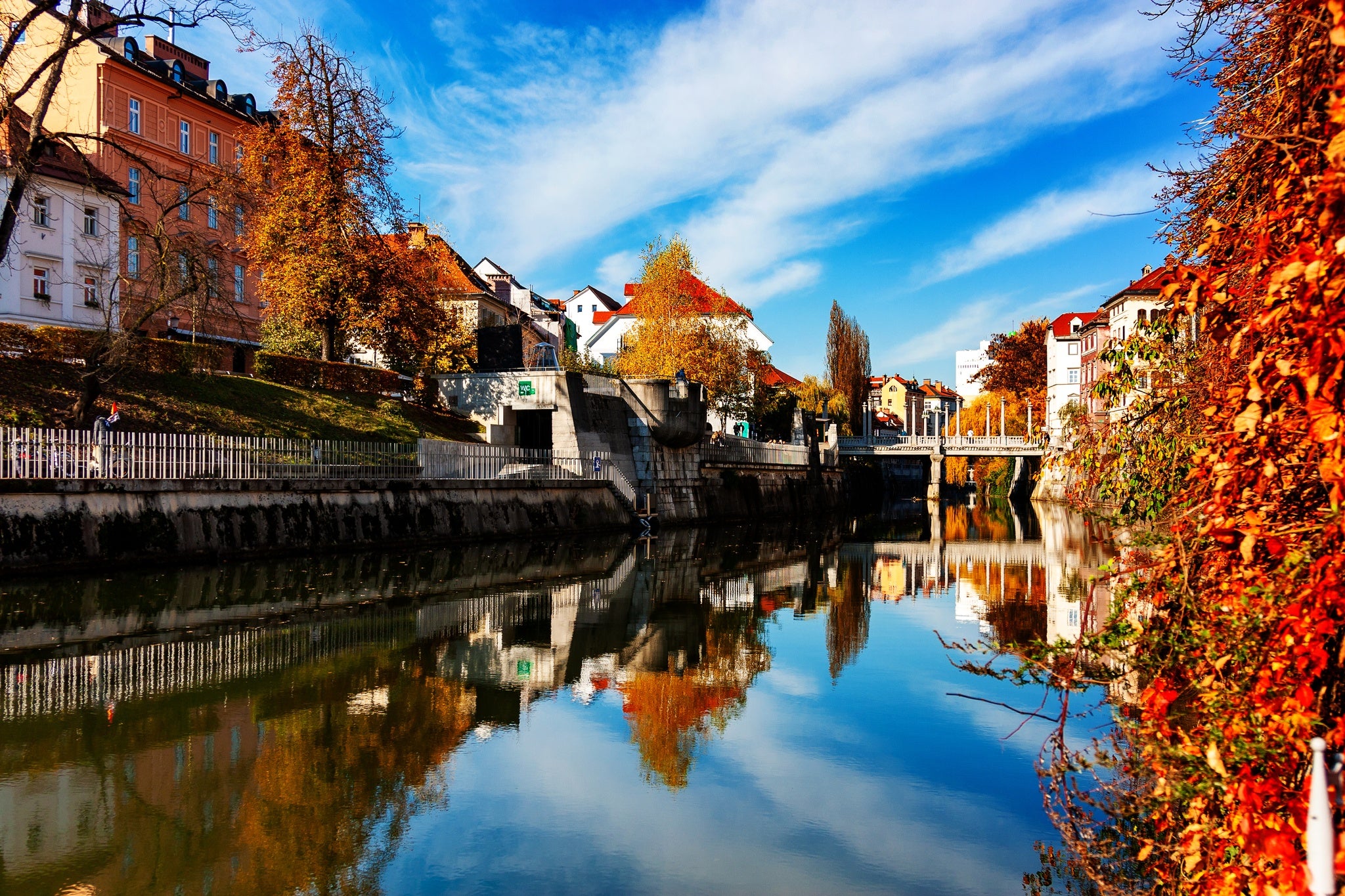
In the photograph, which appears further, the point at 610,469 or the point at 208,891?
the point at 610,469

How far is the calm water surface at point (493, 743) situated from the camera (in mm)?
6676

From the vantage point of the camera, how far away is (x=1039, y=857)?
6.89 meters

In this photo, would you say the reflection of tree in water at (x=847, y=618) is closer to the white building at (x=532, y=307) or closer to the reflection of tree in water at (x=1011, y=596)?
the reflection of tree in water at (x=1011, y=596)

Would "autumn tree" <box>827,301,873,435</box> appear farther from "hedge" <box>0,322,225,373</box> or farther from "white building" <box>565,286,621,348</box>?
"hedge" <box>0,322,225,373</box>

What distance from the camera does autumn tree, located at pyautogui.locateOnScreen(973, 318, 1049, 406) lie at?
78.8 m

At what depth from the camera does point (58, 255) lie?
4109 centimetres

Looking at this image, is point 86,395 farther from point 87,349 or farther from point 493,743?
point 493,743

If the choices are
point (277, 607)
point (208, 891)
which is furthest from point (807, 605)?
point (208, 891)

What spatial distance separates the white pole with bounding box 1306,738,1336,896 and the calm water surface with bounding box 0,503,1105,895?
399 cm

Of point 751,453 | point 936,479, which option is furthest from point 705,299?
point 936,479

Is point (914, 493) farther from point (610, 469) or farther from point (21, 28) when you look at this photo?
point (21, 28)

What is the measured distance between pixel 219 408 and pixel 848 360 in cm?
6131

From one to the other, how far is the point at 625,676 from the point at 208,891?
701 cm

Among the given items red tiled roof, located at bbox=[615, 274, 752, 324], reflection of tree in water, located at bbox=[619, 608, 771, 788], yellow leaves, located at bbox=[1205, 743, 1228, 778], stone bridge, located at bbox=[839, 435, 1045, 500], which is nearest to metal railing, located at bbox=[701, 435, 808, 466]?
red tiled roof, located at bbox=[615, 274, 752, 324]
